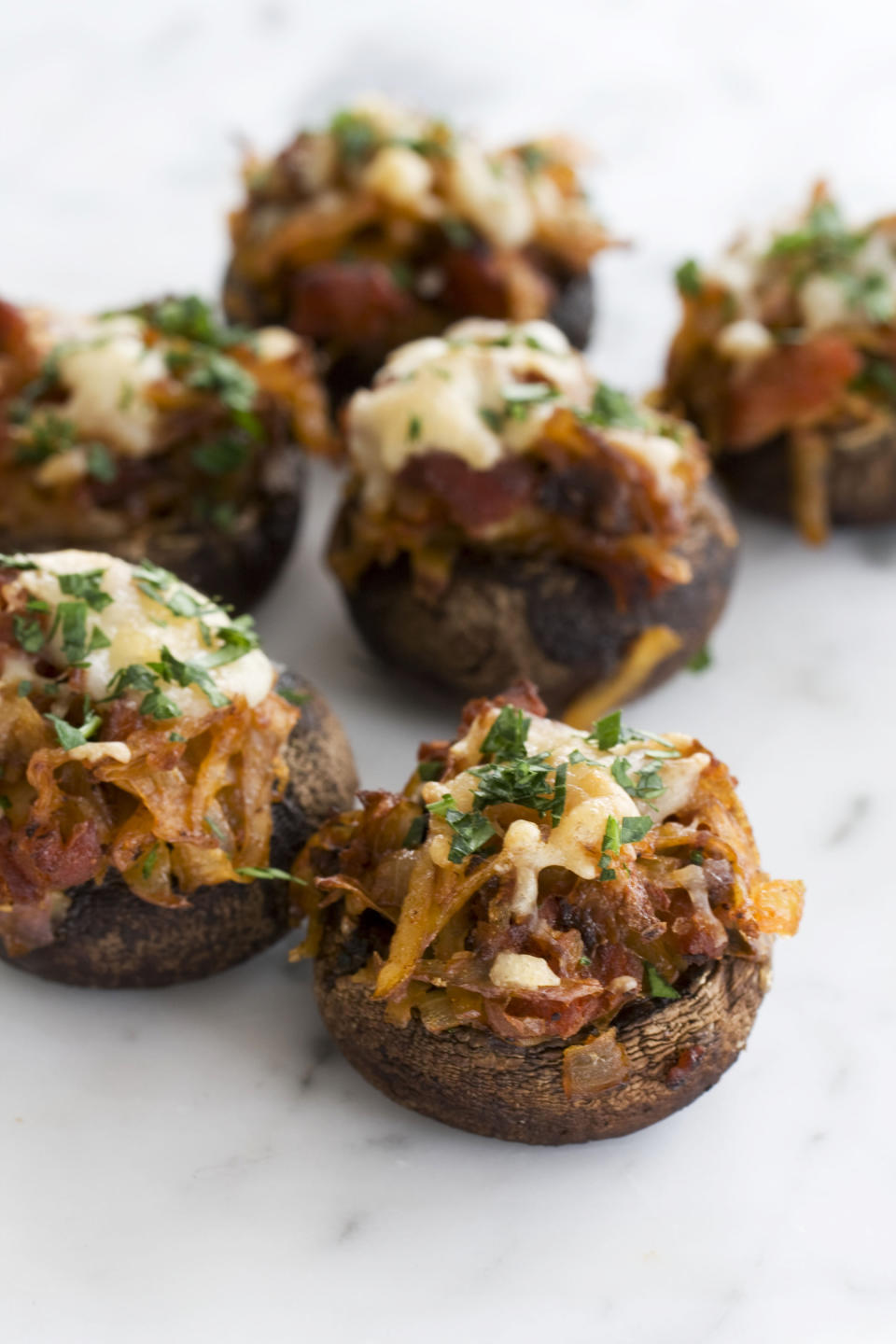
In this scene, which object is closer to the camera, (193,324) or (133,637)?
(133,637)

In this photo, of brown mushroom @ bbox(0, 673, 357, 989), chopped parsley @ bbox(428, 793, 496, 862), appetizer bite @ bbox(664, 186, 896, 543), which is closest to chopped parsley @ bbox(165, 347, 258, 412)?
brown mushroom @ bbox(0, 673, 357, 989)

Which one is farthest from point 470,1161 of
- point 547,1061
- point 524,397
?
point 524,397

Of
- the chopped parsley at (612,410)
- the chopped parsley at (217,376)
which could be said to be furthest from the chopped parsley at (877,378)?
the chopped parsley at (217,376)

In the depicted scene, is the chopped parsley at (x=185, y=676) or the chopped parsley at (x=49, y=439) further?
the chopped parsley at (x=49, y=439)

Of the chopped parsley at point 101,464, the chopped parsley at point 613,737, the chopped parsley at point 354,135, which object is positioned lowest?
the chopped parsley at point 613,737

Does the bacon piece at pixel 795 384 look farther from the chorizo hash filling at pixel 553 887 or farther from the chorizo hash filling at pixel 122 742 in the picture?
the chorizo hash filling at pixel 122 742

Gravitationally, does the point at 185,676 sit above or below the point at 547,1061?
above

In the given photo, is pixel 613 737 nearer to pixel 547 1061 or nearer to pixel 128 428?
pixel 547 1061
